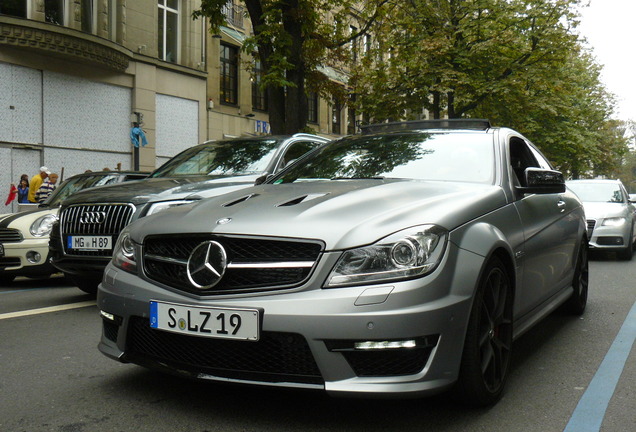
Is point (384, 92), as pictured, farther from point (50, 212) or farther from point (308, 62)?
point (50, 212)

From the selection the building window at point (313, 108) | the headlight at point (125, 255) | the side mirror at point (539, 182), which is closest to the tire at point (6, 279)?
the headlight at point (125, 255)

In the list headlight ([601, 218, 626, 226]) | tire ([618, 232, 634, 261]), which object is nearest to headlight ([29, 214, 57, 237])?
headlight ([601, 218, 626, 226])

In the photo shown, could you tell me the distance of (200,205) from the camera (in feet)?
12.8

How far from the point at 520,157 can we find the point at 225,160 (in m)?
3.71

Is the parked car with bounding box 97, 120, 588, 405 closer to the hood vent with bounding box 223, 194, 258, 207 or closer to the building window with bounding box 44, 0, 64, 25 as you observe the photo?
the hood vent with bounding box 223, 194, 258, 207

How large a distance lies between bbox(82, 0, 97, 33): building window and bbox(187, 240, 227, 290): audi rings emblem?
19.0 m

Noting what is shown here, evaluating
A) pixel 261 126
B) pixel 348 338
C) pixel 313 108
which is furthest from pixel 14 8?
pixel 313 108

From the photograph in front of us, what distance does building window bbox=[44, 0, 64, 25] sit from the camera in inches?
762

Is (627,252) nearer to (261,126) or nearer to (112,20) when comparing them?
(112,20)

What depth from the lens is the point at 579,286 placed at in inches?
245

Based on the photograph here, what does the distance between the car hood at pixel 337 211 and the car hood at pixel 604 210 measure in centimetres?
884

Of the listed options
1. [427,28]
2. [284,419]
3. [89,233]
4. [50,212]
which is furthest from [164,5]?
[284,419]

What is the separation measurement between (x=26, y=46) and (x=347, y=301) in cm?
1792

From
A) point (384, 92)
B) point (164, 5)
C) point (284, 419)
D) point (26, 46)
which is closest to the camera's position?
point (284, 419)
